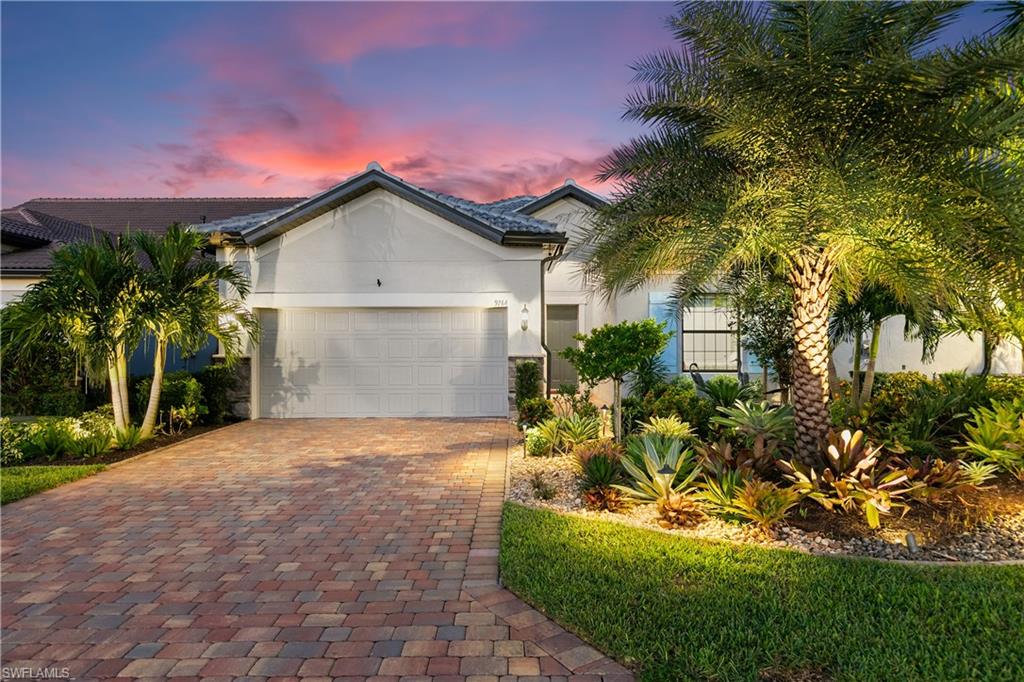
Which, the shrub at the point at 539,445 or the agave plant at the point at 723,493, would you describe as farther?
the shrub at the point at 539,445

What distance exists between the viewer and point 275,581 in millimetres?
4180

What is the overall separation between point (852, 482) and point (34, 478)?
9184 millimetres

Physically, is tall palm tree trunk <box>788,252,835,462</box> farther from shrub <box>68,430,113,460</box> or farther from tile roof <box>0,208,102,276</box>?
tile roof <box>0,208,102,276</box>

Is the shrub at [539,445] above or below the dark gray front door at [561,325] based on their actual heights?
below

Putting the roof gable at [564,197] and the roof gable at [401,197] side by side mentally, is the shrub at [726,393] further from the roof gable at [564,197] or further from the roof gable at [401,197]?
the roof gable at [564,197]

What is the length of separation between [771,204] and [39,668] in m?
6.24

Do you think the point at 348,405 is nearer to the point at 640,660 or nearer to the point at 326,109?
the point at 326,109

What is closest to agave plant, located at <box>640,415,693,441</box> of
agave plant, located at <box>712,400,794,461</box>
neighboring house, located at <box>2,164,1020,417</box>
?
agave plant, located at <box>712,400,794,461</box>

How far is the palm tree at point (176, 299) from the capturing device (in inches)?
357

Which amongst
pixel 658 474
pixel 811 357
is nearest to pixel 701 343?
pixel 811 357

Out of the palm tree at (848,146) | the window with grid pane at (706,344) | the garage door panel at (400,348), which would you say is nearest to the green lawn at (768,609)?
the palm tree at (848,146)

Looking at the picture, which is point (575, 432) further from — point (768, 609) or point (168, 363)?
point (168, 363)

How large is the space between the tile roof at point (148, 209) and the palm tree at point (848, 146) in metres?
17.0

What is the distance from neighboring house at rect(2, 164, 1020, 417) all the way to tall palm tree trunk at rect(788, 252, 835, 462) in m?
6.08
